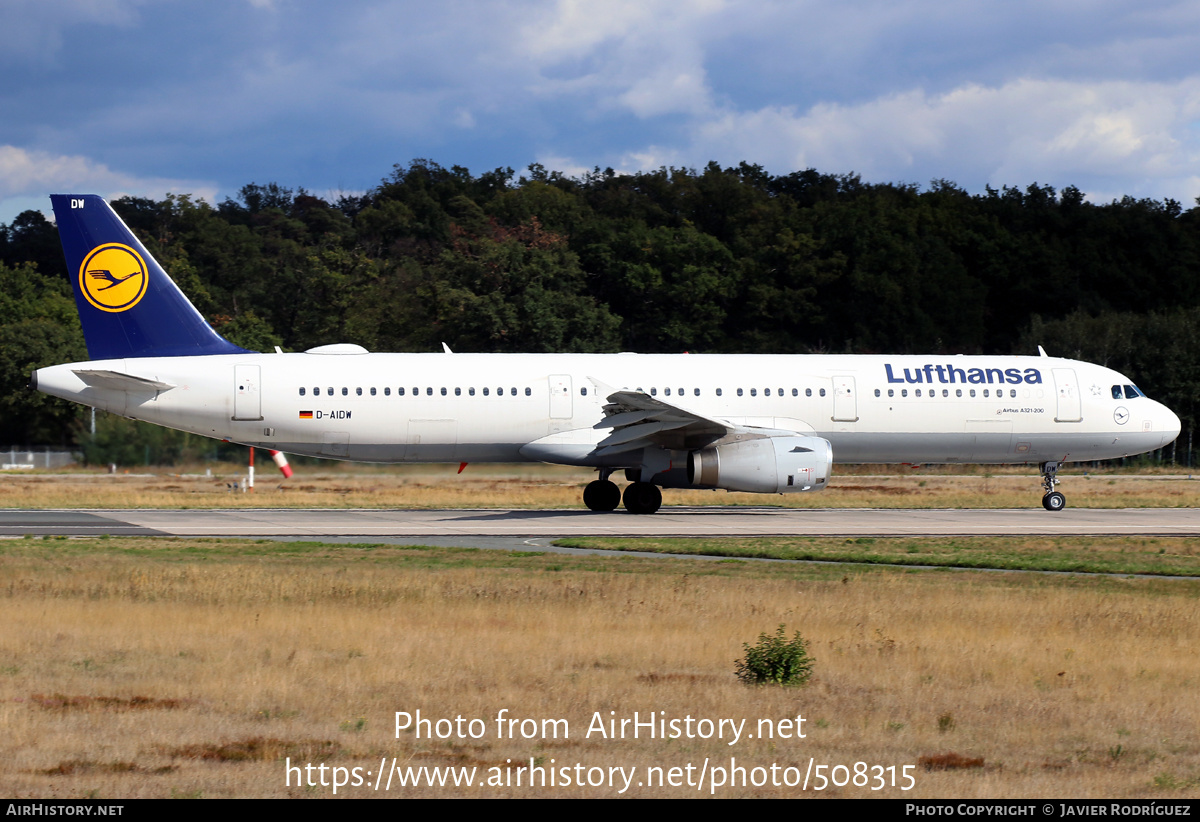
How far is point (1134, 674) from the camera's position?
35.9ft

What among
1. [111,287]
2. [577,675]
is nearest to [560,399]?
[111,287]

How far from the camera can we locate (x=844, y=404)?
30.9 meters

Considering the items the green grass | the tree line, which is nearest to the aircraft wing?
the green grass

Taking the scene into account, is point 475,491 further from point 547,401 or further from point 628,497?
point 628,497

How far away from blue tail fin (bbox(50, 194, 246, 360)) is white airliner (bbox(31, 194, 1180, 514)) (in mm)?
33

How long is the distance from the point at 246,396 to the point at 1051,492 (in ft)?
66.4

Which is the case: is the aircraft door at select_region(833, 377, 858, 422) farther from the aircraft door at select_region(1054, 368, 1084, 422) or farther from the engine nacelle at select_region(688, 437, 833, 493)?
the aircraft door at select_region(1054, 368, 1084, 422)

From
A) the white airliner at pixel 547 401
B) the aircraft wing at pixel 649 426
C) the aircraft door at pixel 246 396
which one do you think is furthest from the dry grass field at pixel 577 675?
the aircraft door at pixel 246 396

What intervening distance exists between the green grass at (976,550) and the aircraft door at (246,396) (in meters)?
9.74

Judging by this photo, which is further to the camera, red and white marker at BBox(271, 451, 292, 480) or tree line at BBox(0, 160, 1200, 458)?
tree line at BBox(0, 160, 1200, 458)

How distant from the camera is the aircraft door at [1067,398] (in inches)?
1267

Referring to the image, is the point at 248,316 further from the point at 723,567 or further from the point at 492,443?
the point at 723,567

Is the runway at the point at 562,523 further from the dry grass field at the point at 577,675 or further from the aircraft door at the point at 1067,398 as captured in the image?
the dry grass field at the point at 577,675

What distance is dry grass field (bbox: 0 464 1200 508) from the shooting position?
112 ft
